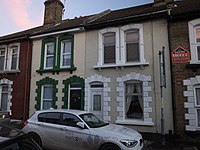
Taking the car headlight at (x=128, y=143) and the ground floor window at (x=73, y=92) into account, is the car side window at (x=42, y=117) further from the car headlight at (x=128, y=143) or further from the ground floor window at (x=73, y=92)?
the ground floor window at (x=73, y=92)

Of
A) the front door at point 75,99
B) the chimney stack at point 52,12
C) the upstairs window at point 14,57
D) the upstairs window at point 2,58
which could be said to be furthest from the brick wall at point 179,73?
the upstairs window at point 2,58

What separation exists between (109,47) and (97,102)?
3.39 m

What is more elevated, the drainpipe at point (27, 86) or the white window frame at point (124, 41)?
the white window frame at point (124, 41)

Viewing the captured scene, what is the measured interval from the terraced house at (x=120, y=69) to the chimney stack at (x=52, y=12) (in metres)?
3.27

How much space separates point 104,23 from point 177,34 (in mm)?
4145

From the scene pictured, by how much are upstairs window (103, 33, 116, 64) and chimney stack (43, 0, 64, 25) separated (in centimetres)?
670

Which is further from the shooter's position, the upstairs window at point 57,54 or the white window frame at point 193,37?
the upstairs window at point 57,54

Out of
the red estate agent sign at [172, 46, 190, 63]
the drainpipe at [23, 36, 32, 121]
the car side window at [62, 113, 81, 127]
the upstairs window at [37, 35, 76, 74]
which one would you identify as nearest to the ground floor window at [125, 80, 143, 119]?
the red estate agent sign at [172, 46, 190, 63]

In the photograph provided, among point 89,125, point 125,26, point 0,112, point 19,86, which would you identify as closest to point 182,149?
point 89,125

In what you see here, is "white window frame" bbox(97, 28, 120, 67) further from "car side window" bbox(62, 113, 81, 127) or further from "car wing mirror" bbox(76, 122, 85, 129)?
"car wing mirror" bbox(76, 122, 85, 129)

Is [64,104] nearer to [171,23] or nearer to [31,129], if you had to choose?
[31,129]

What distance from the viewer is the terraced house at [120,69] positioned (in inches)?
366

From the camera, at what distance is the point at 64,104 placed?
1193 centimetres

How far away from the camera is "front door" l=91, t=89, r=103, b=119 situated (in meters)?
11.1
